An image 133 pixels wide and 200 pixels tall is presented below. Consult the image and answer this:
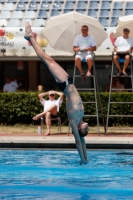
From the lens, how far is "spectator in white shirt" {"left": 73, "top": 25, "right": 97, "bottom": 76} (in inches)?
599

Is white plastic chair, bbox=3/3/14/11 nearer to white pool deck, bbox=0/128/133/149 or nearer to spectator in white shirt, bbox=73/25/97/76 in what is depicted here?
spectator in white shirt, bbox=73/25/97/76

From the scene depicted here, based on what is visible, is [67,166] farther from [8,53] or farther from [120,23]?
[8,53]

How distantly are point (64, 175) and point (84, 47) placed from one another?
20.6 ft

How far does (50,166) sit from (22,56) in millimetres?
11301

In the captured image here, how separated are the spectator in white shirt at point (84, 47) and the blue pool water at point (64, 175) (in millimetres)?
3107

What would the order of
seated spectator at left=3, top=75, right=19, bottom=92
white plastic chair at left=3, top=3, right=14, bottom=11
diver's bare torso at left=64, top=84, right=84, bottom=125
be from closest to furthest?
diver's bare torso at left=64, top=84, right=84, bottom=125 → seated spectator at left=3, top=75, right=19, bottom=92 → white plastic chair at left=3, top=3, right=14, bottom=11

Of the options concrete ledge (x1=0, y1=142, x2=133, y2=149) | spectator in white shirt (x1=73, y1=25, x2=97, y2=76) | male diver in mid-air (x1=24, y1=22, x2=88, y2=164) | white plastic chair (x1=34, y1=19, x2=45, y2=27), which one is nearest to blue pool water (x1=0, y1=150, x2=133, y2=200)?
concrete ledge (x1=0, y1=142, x2=133, y2=149)

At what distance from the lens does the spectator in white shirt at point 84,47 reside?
15211mm

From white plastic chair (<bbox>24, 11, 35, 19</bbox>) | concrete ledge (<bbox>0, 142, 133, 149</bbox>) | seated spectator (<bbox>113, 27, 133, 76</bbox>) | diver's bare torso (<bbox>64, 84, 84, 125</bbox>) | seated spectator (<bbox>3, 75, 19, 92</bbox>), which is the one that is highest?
white plastic chair (<bbox>24, 11, 35, 19</bbox>)

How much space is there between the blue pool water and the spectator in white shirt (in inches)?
122

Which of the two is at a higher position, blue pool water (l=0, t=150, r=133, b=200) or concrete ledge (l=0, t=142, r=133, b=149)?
blue pool water (l=0, t=150, r=133, b=200)

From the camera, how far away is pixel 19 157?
12164mm

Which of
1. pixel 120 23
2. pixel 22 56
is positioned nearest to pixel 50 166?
pixel 120 23

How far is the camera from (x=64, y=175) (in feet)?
31.5
